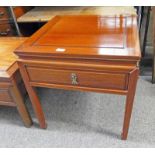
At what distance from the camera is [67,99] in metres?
1.42

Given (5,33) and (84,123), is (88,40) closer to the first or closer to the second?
(84,123)

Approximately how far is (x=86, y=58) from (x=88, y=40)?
14 centimetres

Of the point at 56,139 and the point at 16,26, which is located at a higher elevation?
the point at 16,26

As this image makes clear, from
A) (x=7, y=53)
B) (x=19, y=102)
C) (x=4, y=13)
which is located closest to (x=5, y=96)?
(x=19, y=102)

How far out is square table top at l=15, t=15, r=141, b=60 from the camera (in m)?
0.74

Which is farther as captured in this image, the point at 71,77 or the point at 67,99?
the point at 67,99

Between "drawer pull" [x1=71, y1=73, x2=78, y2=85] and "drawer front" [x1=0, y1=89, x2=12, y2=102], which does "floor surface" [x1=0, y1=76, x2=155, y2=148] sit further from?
"drawer pull" [x1=71, y1=73, x2=78, y2=85]

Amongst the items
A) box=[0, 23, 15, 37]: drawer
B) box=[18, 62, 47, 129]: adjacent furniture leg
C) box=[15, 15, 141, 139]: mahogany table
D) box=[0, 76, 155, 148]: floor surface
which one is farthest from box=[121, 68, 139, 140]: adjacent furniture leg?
box=[0, 23, 15, 37]: drawer

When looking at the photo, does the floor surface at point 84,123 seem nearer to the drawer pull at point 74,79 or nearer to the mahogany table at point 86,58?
the mahogany table at point 86,58

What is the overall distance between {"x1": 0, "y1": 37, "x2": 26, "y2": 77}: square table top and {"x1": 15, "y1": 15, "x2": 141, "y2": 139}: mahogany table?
0.17 metres
